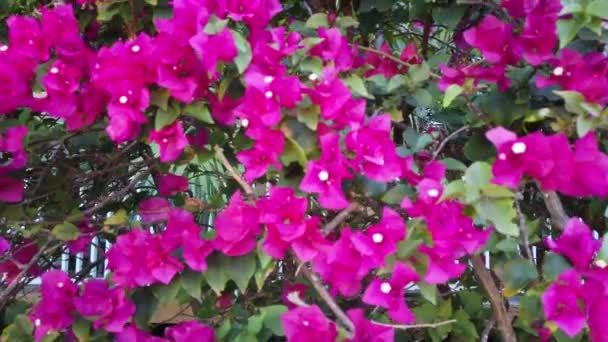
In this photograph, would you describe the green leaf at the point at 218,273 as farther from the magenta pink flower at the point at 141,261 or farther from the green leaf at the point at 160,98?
the green leaf at the point at 160,98

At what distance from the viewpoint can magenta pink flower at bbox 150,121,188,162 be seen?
1110 millimetres

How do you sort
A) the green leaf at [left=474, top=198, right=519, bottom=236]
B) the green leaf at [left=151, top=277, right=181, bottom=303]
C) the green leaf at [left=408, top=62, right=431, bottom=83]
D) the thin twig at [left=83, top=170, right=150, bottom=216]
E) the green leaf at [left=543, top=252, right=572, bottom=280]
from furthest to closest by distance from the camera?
1. the thin twig at [left=83, top=170, right=150, bottom=216]
2. the green leaf at [left=408, top=62, right=431, bottom=83]
3. the green leaf at [left=151, top=277, right=181, bottom=303]
4. the green leaf at [left=543, top=252, right=572, bottom=280]
5. the green leaf at [left=474, top=198, right=519, bottom=236]

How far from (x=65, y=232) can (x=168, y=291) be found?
0.27 meters

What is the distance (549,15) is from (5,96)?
0.87 m

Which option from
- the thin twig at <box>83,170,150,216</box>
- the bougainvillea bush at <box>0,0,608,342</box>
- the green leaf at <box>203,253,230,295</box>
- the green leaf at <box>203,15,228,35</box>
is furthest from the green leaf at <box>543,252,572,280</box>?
the thin twig at <box>83,170,150,216</box>

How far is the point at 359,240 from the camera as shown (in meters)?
0.98

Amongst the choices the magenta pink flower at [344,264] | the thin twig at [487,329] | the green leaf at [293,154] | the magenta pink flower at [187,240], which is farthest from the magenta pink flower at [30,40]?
the thin twig at [487,329]

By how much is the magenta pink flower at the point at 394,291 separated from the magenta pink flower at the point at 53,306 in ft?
1.66

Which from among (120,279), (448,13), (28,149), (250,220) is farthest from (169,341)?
(448,13)

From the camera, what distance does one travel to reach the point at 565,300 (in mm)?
980

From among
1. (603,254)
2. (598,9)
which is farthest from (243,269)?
(598,9)

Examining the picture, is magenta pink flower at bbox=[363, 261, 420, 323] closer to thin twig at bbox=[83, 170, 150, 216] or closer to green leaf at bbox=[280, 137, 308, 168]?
green leaf at bbox=[280, 137, 308, 168]

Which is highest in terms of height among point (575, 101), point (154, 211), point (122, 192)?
point (575, 101)

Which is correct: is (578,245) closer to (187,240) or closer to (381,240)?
(381,240)
